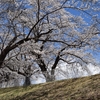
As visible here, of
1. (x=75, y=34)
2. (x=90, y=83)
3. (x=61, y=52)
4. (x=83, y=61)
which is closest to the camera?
(x=90, y=83)

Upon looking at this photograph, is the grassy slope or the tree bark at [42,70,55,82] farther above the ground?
the tree bark at [42,70,55,82]

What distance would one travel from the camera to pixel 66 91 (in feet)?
30.5

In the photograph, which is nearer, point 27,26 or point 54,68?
point 27,26

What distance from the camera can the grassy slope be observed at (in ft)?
27.1

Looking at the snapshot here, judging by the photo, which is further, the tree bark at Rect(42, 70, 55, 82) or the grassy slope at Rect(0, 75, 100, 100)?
the tree bark at Rect(42, 70, 55, 82)

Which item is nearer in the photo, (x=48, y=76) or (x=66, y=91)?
(x=66, y=91)

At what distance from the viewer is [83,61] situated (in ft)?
79.5

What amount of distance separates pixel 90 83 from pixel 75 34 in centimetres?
1074

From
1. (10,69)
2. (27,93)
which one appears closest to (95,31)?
(10,69)

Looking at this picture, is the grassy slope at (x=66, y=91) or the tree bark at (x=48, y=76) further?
the tree bark at (x=48, y=76)

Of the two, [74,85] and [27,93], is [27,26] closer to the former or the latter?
[27,93]

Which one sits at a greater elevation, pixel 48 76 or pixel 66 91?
pixel 48 76

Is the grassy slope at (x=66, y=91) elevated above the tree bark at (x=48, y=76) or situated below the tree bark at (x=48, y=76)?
below

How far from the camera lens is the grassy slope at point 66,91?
8.27m
